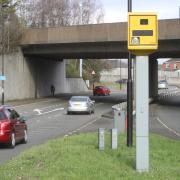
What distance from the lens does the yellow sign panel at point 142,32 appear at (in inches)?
454

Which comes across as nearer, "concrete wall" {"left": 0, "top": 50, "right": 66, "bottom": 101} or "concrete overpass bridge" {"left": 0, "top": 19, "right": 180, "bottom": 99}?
"concrete overpass bridge" {"left": 0, "top": 19, "right": 180, "bottom": 99}

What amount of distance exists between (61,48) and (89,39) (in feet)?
16.0

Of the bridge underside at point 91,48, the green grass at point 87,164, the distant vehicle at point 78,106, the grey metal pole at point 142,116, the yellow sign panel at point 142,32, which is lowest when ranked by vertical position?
the distant vehicle at point 78,106

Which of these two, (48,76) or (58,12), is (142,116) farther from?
(58,12)

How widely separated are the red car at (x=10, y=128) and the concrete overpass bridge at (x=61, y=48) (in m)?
31.2

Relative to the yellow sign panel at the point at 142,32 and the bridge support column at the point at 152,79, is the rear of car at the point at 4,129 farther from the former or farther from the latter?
the bridge support column at the point at 152,79

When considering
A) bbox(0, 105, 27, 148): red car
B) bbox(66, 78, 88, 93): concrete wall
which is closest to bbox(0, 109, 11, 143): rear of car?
bbox(0, 105, 27, 148): red car

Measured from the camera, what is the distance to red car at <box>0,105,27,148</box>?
1966 cm

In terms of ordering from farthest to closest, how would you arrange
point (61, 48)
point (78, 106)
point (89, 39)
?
point (61, 48) → point (89, 39) → point (78, 106)

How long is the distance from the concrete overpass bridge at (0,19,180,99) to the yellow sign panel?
39.4 meters

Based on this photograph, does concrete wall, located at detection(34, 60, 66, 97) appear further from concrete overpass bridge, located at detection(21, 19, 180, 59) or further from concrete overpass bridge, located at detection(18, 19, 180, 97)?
concrete overpass bridge, located at detection(21, 19, 180, 59)

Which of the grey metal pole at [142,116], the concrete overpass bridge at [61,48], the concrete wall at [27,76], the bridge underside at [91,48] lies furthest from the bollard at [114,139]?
the concrete wall at [27,76]

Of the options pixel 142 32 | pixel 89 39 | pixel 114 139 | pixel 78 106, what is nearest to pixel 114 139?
pixel 114 139

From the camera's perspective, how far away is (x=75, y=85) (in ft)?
327
